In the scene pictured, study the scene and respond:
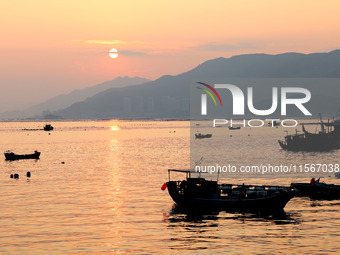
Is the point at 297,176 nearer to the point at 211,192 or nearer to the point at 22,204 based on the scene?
the point at 211,192

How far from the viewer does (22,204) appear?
74.3 metres

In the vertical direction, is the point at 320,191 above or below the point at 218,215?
above

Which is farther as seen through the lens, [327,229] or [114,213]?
[114,213]

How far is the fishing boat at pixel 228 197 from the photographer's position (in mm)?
67375

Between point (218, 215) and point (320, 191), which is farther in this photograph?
point (320, 191)

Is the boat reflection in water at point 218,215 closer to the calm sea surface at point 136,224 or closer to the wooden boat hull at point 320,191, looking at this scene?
the calm sea surface at point 136,224

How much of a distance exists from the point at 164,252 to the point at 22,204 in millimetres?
32890

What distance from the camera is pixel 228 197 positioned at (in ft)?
227

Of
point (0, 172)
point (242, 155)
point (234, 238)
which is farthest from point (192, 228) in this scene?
point (242, 155)

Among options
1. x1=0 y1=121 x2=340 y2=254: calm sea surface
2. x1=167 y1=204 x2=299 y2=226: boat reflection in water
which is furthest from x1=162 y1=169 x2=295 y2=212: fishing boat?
x1=0 y1=121 x2=340 y2=254: calm sea surface

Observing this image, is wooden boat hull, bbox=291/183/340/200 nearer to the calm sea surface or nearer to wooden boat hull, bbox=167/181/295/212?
the calm sea surface

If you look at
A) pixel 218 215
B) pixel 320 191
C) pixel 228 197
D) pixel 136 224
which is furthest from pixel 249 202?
pixel 320 191

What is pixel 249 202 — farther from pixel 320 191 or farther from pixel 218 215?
pixel 320 191

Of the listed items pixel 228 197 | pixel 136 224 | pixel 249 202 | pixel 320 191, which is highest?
pixel 228 197
